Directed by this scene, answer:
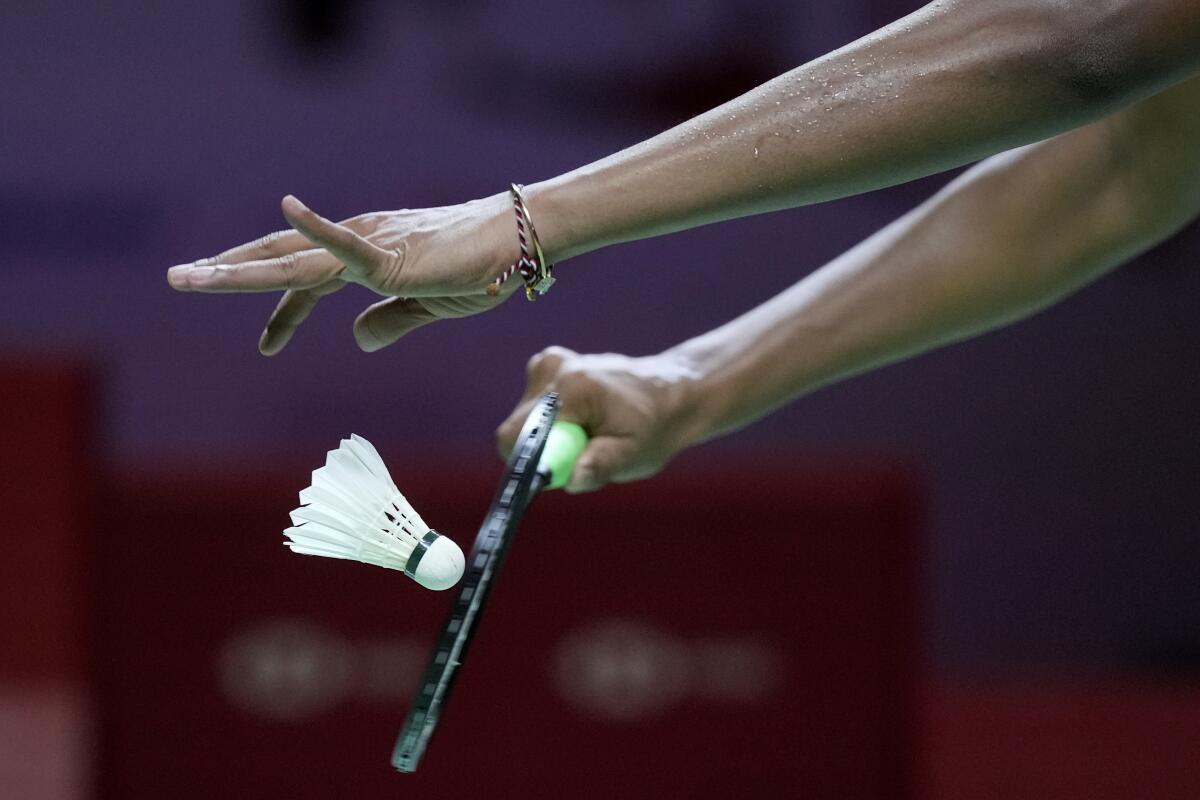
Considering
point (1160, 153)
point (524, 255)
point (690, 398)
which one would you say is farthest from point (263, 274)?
point (1160, 153)

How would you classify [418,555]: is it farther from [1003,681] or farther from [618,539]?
[1003,681]

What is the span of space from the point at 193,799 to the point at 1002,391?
54.1 inches

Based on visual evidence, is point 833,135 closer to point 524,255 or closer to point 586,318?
point 524,255

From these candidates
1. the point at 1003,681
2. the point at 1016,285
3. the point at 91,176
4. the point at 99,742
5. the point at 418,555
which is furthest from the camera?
the point at 1003,681

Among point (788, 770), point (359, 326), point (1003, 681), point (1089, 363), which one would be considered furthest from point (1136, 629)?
point (359, 326)

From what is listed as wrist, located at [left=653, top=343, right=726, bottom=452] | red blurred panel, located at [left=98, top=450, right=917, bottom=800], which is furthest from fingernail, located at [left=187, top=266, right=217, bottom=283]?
red blurred panel, located at [left=98, top=450, right=917, bottom=800]

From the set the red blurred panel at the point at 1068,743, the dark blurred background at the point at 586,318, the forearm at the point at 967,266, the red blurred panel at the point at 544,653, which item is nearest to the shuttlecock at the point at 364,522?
the forearm at the point at 967,266

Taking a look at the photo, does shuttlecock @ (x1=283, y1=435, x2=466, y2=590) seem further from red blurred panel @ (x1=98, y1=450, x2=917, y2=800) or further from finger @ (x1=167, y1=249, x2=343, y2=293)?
Result: red blurred panel @ (x1=98, y1=450, x2=917, y2=800)

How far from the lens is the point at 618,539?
6.06ft

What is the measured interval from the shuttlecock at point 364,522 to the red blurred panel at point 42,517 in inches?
41.4

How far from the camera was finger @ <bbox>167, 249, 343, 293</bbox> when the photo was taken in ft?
2.60

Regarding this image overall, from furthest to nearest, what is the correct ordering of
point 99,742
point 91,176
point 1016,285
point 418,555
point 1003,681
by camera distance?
1. point 1003,681
2. point 91,176
3. point 99,742
4. point 1016,285
5. point 418,555

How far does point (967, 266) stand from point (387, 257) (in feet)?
1.61

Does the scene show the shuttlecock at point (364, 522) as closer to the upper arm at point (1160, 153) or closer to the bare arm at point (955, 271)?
the bare arm at point (955, 271)
